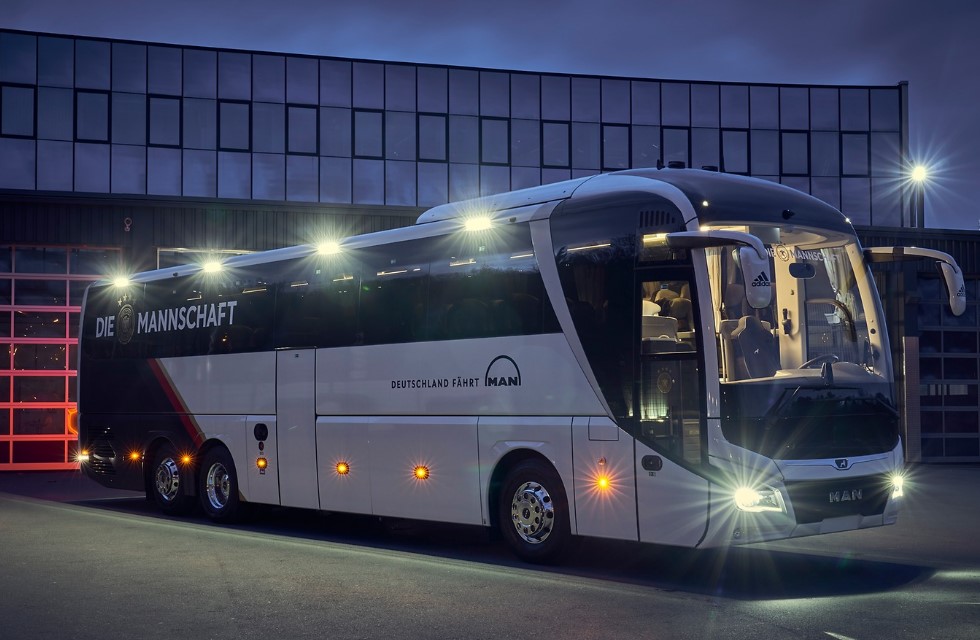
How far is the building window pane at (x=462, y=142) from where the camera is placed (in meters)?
35.1

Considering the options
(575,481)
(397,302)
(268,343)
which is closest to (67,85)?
(268,343)

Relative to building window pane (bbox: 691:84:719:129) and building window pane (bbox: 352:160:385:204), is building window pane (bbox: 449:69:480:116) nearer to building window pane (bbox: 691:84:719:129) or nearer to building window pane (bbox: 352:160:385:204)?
→ building window pane (bbox: 352:160:385:204)

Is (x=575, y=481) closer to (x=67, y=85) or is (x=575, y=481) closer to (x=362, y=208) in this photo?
(x=362, y=208)

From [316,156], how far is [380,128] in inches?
81.3

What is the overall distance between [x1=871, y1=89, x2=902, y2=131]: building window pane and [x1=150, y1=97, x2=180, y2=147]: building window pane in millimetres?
20554

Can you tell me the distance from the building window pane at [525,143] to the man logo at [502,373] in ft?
77.4

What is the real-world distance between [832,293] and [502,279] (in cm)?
325

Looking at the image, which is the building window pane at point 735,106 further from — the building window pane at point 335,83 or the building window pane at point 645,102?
the building window pane at point 335,83

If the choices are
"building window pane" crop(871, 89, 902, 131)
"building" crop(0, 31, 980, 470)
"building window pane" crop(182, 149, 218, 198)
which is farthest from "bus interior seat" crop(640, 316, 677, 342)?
"building window pane" crop(871, 89, 902, 131)

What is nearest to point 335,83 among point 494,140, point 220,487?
point 494,140

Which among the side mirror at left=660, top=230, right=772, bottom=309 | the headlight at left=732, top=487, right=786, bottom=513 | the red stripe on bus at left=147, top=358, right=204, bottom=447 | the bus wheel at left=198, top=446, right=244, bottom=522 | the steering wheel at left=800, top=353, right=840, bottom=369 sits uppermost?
the side mirror at left=660, top=230, right=772, bottom=309

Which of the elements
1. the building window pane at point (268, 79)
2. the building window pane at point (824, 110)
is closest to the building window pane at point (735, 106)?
the building window pane at point (824, 110)

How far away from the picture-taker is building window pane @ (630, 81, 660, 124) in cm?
3656

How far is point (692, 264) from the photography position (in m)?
10.5
